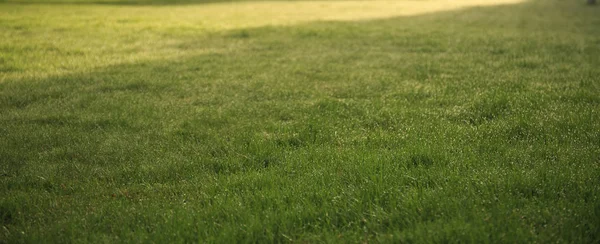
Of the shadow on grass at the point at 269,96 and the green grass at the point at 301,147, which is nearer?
the green grass at the point at 301,147

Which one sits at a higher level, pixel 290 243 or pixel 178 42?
pixel 178 42

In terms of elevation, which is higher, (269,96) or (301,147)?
(269,96)

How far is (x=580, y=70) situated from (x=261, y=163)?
967cm

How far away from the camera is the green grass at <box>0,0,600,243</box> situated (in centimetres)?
454

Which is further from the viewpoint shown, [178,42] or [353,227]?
[178,42]

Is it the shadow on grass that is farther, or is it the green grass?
the shadow on grass

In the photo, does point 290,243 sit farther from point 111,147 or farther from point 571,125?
point 571,125

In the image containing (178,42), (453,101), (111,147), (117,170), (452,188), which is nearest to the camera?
(452,188)

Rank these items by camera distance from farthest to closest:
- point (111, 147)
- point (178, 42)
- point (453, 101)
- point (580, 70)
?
1. point (178, 42)
2. point (580, 70)
3. point (453, 101)
4. point (111, 147)

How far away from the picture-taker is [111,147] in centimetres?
685

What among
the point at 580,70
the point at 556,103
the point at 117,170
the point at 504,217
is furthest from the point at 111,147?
the point at 580,70

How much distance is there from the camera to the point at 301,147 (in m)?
6.61

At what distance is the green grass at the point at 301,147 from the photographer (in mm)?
4539

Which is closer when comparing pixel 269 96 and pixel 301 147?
pixel 301 147
